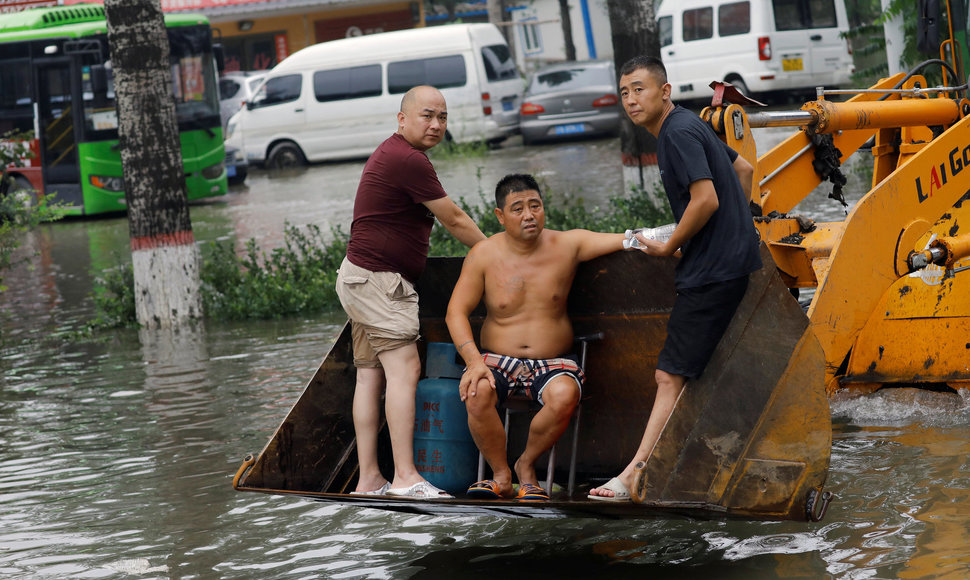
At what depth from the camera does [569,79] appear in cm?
2336

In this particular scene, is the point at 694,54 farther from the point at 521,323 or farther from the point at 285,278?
the point at 521,323

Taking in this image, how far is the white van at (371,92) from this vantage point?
23734mm

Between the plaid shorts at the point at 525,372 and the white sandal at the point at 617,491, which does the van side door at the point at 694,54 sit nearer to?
the plaid shorts at the point at 525,372

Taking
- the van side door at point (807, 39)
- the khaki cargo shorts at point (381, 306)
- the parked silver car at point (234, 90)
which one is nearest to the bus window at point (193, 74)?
the parked silver car at point (234, 90)

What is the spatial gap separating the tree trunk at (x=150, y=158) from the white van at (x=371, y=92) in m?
13.4

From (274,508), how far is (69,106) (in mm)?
14997

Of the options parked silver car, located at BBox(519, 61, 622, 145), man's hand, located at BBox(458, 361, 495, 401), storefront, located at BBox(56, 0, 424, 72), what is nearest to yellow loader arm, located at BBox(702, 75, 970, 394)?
man's hand, located at BBox(458, 361, 495, 401)

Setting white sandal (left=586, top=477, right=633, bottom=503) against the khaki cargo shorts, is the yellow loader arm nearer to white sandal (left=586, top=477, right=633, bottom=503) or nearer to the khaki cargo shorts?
white sandal (left=586, top=477, right=633, bottom=503)

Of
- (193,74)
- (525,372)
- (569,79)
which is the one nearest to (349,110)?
(193,74)

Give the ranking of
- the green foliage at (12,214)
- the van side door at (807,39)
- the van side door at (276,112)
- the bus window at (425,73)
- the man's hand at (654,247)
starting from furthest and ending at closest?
the van side door at (276,112), the bus window at (425,73), the van side door at (807,39), the green foliage at (12,214), the man's hand at (654,247)

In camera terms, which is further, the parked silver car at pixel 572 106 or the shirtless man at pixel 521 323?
the parked silver car at pixel 572 106

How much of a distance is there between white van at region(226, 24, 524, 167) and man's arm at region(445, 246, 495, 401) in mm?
18521

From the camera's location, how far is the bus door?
1936cm

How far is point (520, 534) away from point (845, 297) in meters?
1.89
